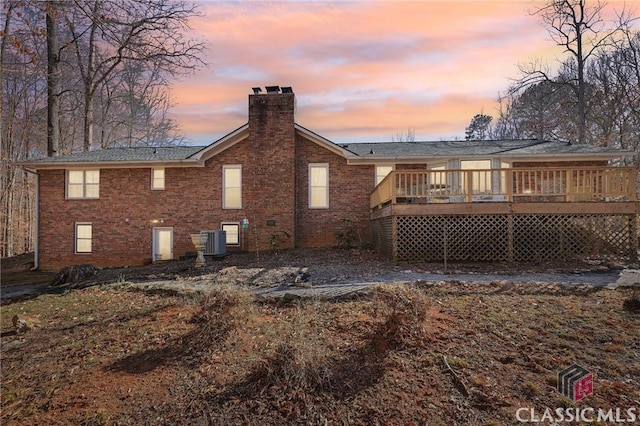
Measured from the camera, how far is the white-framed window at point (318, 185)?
13992mm

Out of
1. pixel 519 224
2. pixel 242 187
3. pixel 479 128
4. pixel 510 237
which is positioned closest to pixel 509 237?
pixel 510 237

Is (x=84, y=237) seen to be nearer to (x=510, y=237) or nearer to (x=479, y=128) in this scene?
(x=510, y=237)

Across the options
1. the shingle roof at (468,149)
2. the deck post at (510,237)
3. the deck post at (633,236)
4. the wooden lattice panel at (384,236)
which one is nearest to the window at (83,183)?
the shingle roof at (468,149)

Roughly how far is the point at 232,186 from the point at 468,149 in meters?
8.93

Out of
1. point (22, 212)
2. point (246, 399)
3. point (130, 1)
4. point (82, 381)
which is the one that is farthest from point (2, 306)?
point (22, 212)

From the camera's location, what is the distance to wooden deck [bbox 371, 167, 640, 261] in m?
9.43

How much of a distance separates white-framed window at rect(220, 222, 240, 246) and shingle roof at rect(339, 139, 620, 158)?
16.9 ft

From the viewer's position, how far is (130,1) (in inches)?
264

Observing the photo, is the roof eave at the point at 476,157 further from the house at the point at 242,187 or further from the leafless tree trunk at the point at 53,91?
the leafless tree trunk at the point at 53,91

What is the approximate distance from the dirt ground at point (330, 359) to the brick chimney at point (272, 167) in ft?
23.7

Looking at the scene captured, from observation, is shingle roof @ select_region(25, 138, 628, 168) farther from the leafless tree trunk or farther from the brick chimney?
the leafless tree trunk

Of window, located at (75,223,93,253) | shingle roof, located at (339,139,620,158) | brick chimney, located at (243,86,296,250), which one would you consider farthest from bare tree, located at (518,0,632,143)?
window, located at (75,223,93,253)

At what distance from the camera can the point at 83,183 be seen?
14414 mm

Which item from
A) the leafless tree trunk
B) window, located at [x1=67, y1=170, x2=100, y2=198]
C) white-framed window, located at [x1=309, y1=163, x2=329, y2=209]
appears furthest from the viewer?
the leafless tree trunk
